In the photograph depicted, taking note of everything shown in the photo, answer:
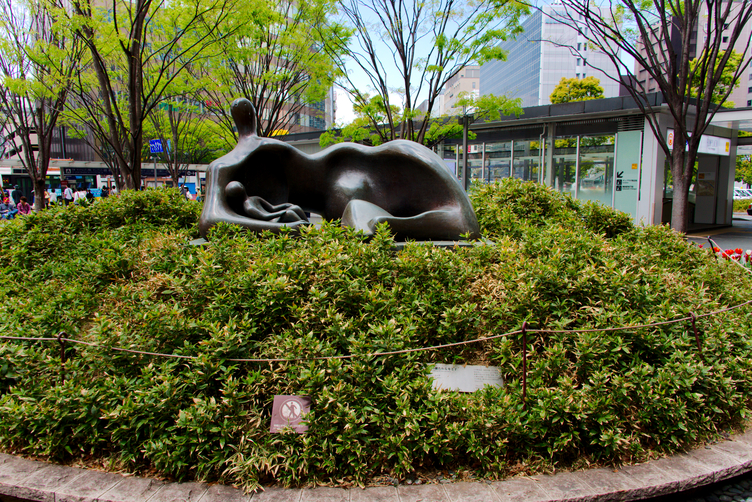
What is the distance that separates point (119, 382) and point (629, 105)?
16487 millimetres

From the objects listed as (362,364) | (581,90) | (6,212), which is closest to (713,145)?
(362,364)

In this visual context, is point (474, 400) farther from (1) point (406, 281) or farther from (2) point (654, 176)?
(2) point (654, 176)

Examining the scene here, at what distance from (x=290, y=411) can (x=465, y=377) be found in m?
1.21

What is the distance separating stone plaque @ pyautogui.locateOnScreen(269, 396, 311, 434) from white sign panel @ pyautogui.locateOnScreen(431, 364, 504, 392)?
90 centimetres

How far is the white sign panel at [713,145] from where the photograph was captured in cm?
1603

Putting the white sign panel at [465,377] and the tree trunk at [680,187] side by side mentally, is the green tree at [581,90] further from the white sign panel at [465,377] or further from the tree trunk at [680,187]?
the white sign panel at [465,377]

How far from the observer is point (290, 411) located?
3.10 metres

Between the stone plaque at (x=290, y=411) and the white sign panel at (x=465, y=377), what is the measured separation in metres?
0.90

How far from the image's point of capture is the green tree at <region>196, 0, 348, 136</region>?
1273 cm

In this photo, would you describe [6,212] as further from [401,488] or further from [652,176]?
[652,176]

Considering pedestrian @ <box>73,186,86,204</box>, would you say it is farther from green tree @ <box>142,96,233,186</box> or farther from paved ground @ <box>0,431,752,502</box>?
paved ground @ <box>0,431,752,502</box>

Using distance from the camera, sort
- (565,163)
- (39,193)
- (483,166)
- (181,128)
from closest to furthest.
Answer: (39,193) < (565,163) < (483,166) < (181,128)

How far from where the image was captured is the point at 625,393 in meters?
3.08

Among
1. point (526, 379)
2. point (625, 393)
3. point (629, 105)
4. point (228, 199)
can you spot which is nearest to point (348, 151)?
point (228, 199)
